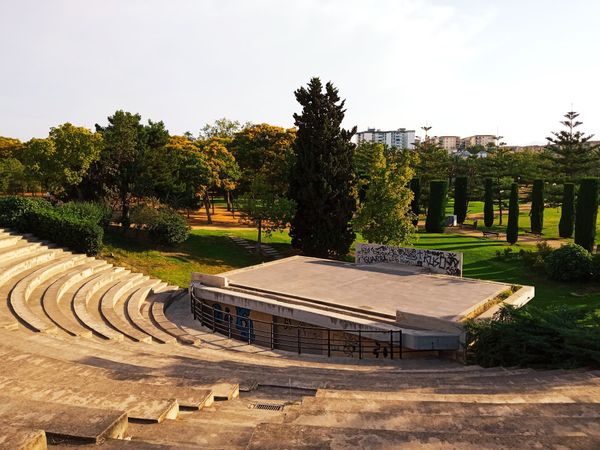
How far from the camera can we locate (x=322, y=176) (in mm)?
33469

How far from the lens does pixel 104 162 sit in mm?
35156

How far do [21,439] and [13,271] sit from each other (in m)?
17.9

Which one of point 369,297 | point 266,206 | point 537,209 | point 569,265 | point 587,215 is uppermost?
point 266,206

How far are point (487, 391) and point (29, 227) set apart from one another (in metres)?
25.9

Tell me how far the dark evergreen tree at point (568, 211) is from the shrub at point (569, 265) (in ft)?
45.4

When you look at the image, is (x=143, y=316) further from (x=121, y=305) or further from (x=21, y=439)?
(x=21, y=439)

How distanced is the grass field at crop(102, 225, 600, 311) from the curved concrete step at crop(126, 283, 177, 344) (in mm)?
4444

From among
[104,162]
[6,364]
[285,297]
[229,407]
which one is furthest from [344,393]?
[104,162]

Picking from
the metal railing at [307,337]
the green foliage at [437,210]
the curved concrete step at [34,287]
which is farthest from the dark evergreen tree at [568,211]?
the curved concrete step at [34,287]

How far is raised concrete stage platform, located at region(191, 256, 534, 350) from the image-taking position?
15.3 m

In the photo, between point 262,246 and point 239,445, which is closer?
point 239,445

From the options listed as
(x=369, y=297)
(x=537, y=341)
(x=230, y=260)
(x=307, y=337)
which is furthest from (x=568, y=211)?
(x=537, y=341)

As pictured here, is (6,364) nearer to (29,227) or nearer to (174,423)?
(174,423)

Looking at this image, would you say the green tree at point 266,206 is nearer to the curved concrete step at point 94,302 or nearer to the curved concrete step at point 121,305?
the curved concrete step at point 121,305
